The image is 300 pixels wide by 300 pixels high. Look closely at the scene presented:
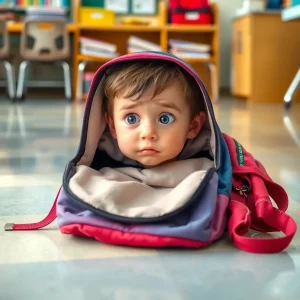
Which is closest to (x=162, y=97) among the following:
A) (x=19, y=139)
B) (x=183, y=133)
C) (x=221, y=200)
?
(x=183, y=133)

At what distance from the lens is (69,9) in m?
5.32

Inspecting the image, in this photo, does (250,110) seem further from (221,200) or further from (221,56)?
(221,200)

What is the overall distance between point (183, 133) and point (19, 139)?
1284 mm

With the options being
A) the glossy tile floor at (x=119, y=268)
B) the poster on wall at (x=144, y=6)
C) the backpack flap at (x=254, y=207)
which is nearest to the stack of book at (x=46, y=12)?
the poster on wall at (x=144, y=6)

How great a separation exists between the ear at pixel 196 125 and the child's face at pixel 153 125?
31 millimetres

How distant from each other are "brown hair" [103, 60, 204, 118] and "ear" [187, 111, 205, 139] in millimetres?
16

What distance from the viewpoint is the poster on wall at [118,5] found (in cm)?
526

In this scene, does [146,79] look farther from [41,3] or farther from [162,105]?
[41,3]

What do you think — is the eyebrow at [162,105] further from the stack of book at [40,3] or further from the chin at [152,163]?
the stack of book at [40,3]

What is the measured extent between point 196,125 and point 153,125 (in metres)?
0.11

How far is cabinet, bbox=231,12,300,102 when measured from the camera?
4.35 meters

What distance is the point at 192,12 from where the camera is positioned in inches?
189

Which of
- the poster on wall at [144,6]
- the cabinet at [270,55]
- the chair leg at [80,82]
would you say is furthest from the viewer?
the poster on wall at [144,6]

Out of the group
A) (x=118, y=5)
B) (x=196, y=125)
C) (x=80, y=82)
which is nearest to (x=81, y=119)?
(x=80, y=82)
